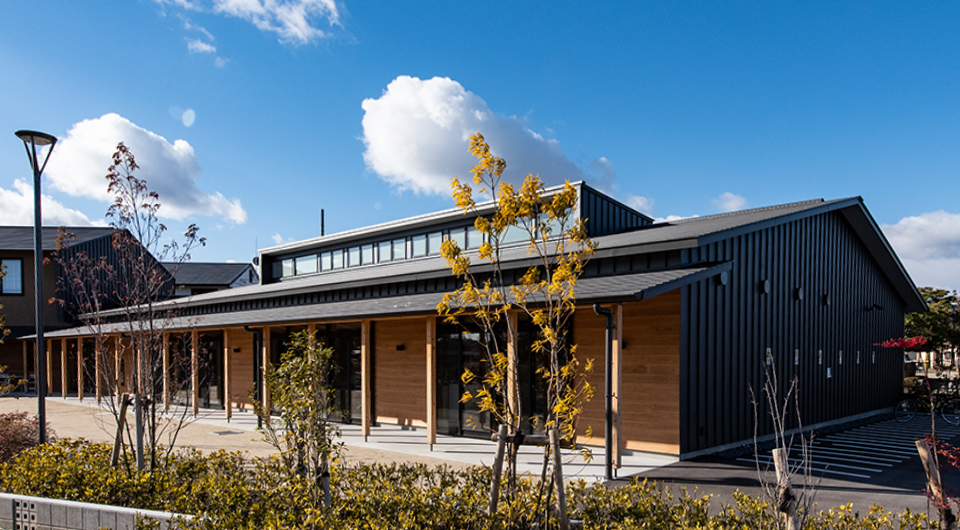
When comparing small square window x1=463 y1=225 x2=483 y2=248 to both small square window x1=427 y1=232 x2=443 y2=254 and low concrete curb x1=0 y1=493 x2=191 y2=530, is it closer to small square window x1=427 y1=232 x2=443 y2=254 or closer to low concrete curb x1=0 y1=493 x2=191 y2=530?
small square window x1=427 y1=232 x2=443 y2=254

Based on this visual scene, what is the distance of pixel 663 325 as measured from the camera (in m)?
10.1

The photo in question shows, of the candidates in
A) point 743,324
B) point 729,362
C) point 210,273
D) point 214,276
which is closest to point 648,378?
point 729,362

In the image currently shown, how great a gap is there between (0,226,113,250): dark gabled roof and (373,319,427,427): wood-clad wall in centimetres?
2067

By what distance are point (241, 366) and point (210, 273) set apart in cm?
2553

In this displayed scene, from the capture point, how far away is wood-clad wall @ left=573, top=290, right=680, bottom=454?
9930 mm

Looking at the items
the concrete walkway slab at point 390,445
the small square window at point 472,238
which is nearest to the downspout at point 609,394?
the concrete walkway slab at point 390,445

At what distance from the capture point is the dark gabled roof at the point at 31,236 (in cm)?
2772

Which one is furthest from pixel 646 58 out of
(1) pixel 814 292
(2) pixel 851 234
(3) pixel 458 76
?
(2) pixel 851 234

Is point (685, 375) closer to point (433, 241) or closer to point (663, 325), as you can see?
point (663, 325)

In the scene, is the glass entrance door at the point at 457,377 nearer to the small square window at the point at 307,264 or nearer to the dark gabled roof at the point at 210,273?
the small square window at the point at 307,264

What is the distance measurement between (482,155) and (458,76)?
598 centimetres

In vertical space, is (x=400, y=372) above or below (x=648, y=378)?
below

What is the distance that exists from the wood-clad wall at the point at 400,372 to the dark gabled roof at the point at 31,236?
814 inches

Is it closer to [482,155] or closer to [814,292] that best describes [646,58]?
[814,292]
